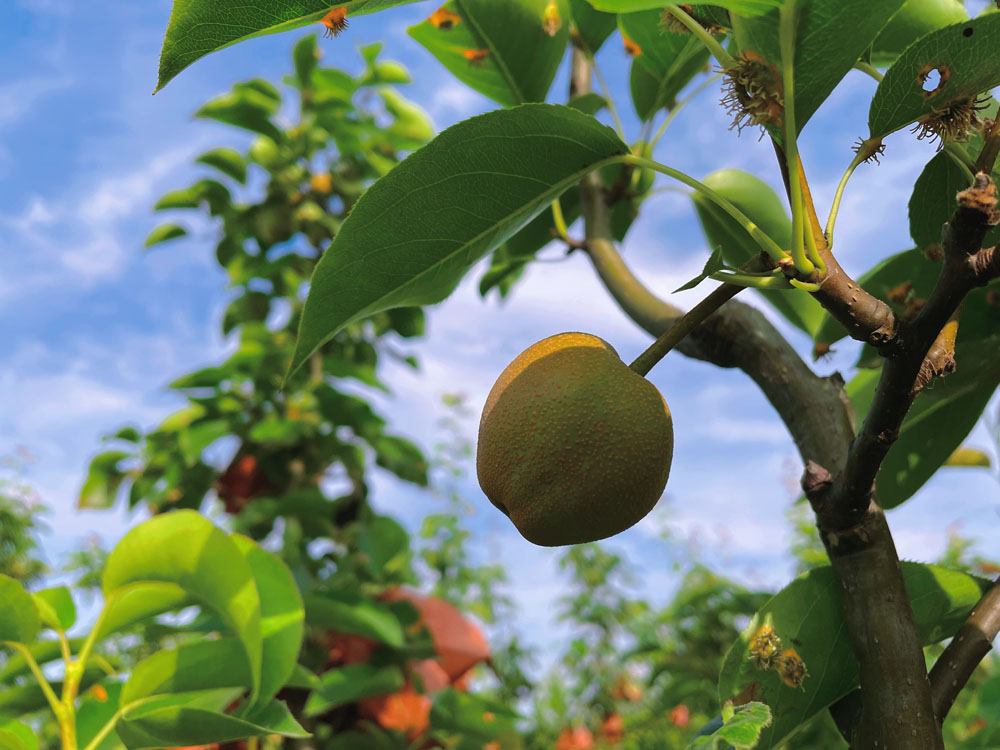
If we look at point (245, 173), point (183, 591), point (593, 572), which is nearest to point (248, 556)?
point (183, 591)

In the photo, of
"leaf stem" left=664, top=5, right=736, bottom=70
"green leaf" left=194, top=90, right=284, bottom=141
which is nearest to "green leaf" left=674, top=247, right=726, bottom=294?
"leaf stem" left=664, top=5, right=736, bottom=70

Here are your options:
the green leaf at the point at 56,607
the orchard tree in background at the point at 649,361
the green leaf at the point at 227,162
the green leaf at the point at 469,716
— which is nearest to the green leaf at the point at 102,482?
the green leaf at the point at 227,162

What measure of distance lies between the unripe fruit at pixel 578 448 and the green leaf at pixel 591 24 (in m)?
0.52

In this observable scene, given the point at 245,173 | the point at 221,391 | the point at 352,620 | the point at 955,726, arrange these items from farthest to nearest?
the point at 245,173, the point at 221,391, the point at 955,726, the point at 352,620

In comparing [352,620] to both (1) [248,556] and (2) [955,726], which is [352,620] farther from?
(2) [955,726]

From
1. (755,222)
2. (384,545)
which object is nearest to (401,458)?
(384,545)

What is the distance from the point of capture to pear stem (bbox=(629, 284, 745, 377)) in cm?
47

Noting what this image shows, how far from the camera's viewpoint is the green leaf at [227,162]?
1.98 m

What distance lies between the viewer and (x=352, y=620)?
1.19 meters

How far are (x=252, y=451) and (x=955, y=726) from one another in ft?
4.97

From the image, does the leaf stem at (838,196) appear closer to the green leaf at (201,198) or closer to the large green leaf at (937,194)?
the large green leaf at (937,194)

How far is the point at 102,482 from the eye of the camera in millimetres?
2010

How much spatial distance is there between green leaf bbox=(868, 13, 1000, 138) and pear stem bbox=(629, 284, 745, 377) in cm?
12

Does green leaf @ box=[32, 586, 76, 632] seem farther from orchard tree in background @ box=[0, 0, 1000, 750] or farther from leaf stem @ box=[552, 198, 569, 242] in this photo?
leaf stem @ box=[552, 198, 569, 242]
